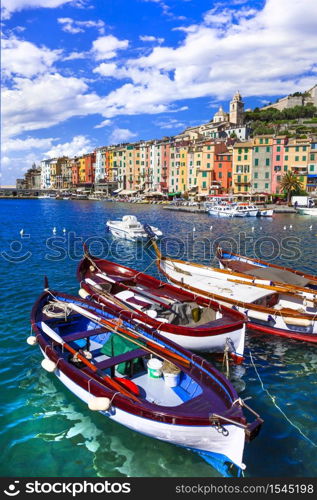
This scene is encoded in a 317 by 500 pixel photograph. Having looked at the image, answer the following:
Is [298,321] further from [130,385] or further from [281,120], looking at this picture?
[281,120]

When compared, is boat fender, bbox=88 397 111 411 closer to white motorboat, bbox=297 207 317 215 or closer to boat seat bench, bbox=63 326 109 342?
boat seat bench, bbox=63 326 109 342

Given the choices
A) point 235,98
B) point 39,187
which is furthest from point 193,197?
point 39,187

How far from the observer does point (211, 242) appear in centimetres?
3816

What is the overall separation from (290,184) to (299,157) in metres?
7.70

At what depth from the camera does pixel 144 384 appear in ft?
29.8

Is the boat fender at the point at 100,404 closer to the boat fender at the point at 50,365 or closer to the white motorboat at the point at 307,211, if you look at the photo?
the boat fender at the point at 50,365

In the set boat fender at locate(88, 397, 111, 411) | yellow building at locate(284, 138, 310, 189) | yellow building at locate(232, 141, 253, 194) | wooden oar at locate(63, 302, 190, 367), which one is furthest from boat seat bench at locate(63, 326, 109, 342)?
yellow building at locate(232, 141, 253, 194)

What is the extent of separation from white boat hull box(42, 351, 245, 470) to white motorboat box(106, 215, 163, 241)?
96.4ft

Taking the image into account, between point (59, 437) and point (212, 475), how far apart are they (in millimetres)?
3546

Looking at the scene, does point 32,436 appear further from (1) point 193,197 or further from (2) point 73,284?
(1) point 193,197

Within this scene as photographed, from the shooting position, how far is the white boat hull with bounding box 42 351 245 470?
22.3 feet

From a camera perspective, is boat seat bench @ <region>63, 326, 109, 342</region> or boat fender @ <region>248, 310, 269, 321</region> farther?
boat fender @ <region>248, 310, 269, 321</region>

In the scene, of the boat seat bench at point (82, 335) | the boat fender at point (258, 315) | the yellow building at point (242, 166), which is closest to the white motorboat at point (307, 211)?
the yellow building at point (242, 166)

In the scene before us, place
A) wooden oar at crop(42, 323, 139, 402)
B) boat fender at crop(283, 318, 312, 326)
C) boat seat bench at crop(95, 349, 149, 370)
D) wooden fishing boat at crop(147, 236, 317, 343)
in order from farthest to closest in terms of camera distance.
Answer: wooden fishing boat at crop(147, 236, 317, 343) < boat fender at crop(283, 318, 312, 326) < boat seat bench at crop(95, 349, 149, 370) < wooden oar at crop(42, 323, 139, 402)
